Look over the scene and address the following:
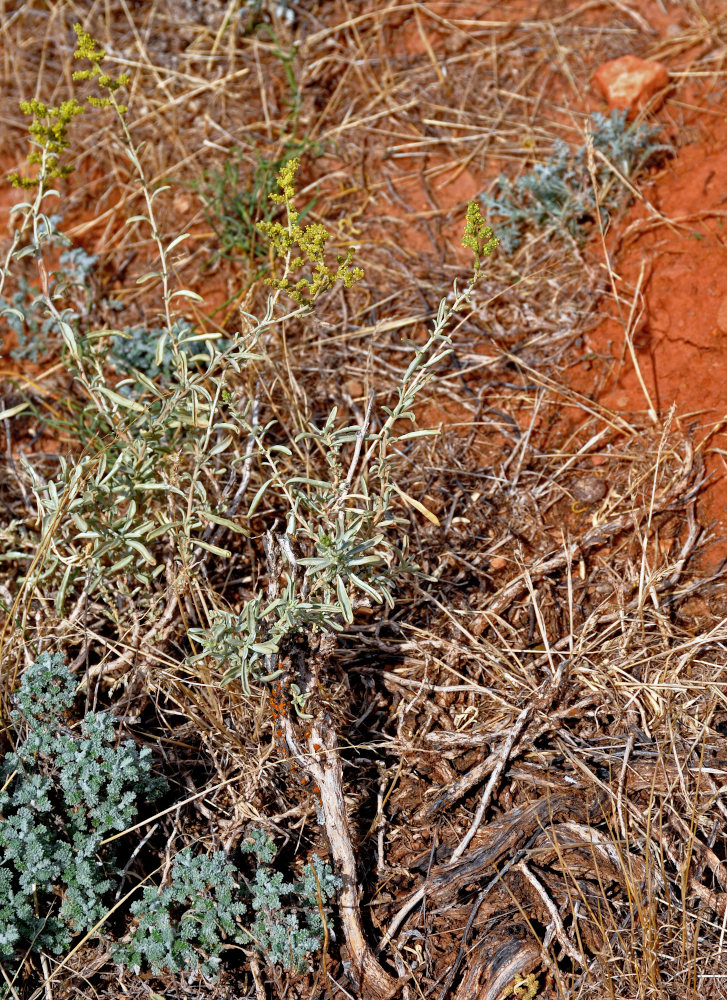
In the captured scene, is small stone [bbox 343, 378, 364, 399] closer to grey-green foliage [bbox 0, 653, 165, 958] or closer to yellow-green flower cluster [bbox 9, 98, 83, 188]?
yellow-green flower cluster [bbox 9, 98, 83, 188]

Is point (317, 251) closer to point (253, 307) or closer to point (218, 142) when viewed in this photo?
point (253, 307)

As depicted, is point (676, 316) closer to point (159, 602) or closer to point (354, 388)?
point (354, 388)

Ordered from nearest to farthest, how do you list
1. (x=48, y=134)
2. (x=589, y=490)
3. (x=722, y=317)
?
(x=48, y=134) < (x=589, y=490) < (x=722, y=317)

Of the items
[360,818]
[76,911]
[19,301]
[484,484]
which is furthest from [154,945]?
[19,301]

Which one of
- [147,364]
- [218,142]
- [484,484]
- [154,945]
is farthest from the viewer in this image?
[218,142]

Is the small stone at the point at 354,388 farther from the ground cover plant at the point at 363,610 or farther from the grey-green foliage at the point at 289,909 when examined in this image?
the grey-green foliage at the point at 289,909

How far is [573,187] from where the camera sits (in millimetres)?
3430

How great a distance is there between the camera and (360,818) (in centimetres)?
228

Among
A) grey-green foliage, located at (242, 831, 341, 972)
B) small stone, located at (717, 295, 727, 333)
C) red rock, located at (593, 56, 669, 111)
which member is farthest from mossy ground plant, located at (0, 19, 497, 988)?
red rock, located at (593, 56, 669, 111)

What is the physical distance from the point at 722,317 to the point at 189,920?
2.52 m

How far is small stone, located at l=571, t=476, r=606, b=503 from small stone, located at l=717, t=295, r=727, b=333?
705 millimetres

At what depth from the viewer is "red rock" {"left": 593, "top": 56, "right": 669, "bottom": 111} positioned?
359 cm

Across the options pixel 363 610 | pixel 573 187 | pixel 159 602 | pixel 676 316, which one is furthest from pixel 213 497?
pixel 573 187

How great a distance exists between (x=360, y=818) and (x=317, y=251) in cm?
146
